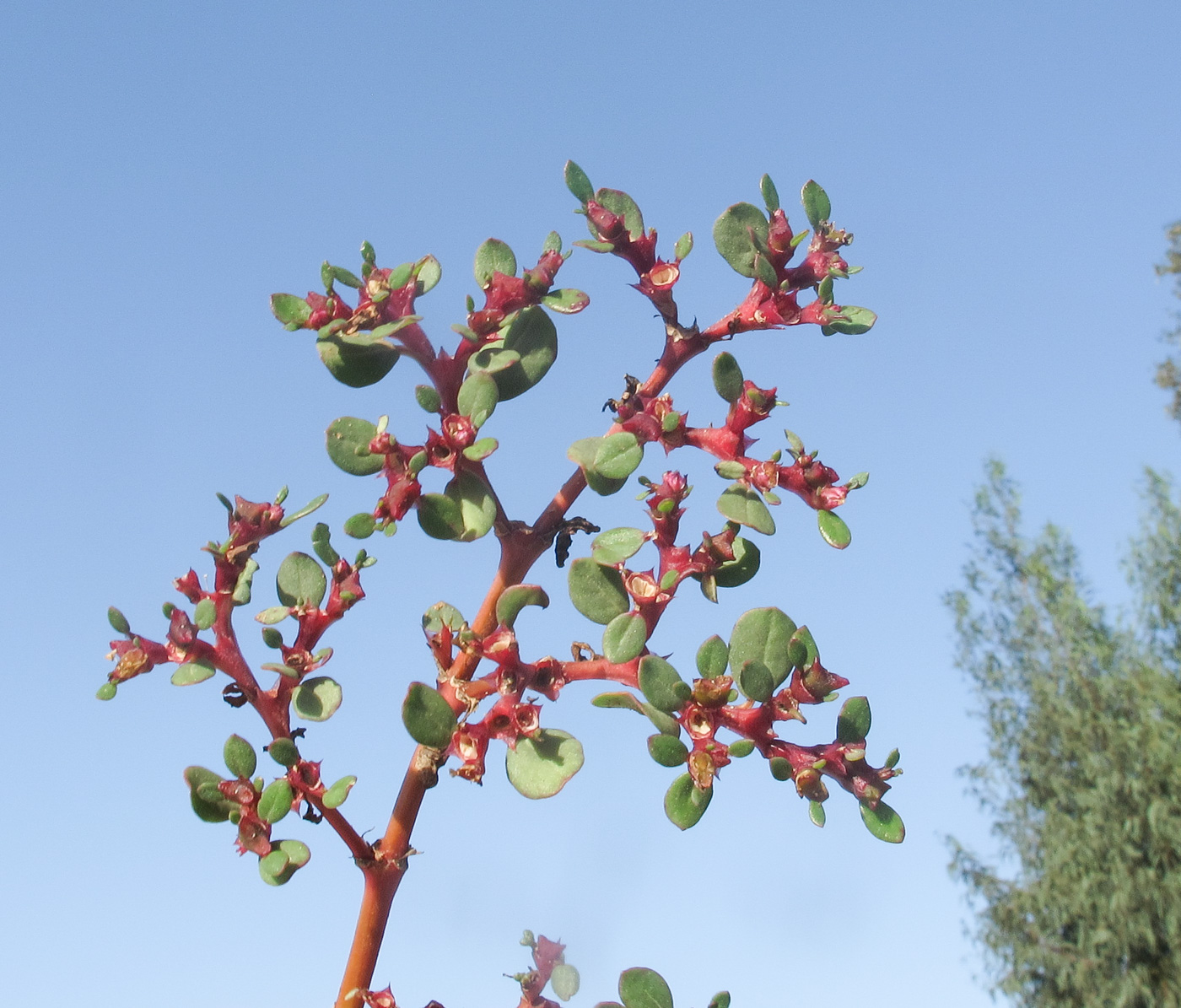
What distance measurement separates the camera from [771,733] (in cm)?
98

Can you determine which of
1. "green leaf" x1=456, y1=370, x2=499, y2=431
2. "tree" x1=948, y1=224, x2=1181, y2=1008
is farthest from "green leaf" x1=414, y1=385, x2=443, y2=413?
"tree" x1=948, y1=224, x2=1181, y2=1008

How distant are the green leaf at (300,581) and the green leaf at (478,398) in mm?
258

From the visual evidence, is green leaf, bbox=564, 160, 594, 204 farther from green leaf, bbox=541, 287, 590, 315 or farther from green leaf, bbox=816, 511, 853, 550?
green leaf, bbox=816, 511, 853, 550

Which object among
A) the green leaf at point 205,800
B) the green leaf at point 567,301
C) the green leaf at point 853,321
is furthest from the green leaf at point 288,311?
the green leaf at point 853,321

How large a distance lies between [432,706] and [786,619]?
0.37m

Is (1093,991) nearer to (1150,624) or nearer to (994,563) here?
(1150,624)

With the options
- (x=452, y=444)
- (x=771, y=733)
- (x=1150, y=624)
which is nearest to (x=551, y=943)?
(x=771, y=733)

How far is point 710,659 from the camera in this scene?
97cm

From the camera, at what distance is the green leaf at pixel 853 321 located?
1.11 m

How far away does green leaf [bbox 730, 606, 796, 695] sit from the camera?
1015 millimetres

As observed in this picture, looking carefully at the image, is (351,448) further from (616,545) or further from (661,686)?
(661,686)

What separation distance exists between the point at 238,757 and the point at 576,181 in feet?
2.34

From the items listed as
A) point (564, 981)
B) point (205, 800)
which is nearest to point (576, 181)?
point (205, 800)

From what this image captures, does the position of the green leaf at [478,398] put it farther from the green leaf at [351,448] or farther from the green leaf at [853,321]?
the green leaf at [853,321]
